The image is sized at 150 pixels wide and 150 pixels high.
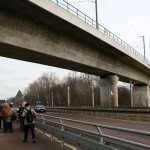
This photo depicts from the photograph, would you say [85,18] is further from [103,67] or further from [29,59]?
[103,67]

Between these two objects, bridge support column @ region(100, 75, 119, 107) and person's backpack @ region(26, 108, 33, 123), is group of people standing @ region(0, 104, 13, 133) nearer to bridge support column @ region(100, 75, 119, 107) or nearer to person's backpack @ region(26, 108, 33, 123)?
person's backpack @ region(26, 108, 33, 123)

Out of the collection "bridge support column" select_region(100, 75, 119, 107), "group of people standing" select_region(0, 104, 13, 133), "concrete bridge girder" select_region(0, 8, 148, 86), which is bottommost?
"group of people standing" select_region(0, 104, 13, 133)

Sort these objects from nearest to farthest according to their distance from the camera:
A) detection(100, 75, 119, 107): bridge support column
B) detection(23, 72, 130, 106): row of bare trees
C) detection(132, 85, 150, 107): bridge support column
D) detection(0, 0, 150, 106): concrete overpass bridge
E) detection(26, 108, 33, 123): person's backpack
Answer: detection(26, 108, 33, 123): person's backpack
detection(0, 0, 150, 106): concrete overpass bridge
detection(100, 75, 119, 107): bridge support column
detection(132, 85, 150, 107): bridge support column
detection(23, 72, 130, 106): row of bare trees

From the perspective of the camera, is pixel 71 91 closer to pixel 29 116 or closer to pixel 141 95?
pixel 141 95

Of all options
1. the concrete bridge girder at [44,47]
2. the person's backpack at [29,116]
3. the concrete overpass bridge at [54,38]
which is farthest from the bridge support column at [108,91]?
the person's backpack at [29,116]

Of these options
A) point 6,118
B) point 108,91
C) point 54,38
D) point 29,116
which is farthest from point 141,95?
point 29,116

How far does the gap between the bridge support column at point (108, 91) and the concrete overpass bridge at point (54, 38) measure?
9.09 feet

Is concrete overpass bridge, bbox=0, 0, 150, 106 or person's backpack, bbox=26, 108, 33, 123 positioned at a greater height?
concrete overpass bridge, bbox=0, 0, 150, 106

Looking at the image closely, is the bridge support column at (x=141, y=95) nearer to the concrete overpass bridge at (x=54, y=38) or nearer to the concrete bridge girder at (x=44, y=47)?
the concrete overpass bridge at (x=54, y=38)

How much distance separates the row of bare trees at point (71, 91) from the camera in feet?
358

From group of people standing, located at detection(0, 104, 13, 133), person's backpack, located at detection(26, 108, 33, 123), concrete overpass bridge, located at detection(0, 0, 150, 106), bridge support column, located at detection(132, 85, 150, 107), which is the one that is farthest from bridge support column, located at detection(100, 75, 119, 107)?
person's backpack, located at detection(26, 108, 33, 123)

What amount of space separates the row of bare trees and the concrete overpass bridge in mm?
59624

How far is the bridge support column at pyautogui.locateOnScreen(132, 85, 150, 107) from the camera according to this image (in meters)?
67.3

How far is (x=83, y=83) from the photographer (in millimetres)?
125688
